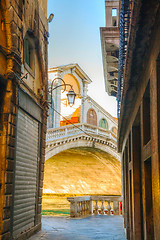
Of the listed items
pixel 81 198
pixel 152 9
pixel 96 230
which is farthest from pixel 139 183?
pixel 81 198

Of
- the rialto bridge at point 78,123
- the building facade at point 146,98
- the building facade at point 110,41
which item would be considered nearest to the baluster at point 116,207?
the building facade at point 110,41

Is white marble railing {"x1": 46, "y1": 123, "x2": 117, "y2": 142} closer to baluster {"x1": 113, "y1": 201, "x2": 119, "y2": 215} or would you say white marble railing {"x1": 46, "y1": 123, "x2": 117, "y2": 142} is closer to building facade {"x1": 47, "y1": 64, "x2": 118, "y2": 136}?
building facade {"x1": 47, "y1": 64, "x2": 118, "y2": 136}

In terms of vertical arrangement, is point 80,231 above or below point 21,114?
below

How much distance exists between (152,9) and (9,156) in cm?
462

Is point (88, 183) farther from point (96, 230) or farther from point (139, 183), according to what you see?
point (139, 183)

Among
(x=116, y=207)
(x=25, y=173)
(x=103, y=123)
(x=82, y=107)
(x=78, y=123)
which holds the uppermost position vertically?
(x=82, y=107)

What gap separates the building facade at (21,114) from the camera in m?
7.26

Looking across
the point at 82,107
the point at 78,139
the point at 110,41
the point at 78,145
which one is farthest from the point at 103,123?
the point at 110,41

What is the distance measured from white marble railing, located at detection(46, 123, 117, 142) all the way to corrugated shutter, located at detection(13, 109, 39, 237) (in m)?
16.4

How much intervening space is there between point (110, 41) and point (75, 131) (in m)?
16.7

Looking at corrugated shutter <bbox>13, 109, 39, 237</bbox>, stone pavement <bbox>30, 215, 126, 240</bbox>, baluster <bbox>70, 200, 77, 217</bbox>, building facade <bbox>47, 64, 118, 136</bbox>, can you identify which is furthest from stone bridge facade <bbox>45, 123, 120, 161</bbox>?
corrugated shutter <bbox>13, 109, 39, 237</bbox>

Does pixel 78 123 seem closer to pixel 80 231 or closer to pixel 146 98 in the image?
pixel 80 231

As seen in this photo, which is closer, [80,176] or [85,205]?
[85,205]

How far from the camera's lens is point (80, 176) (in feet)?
129
